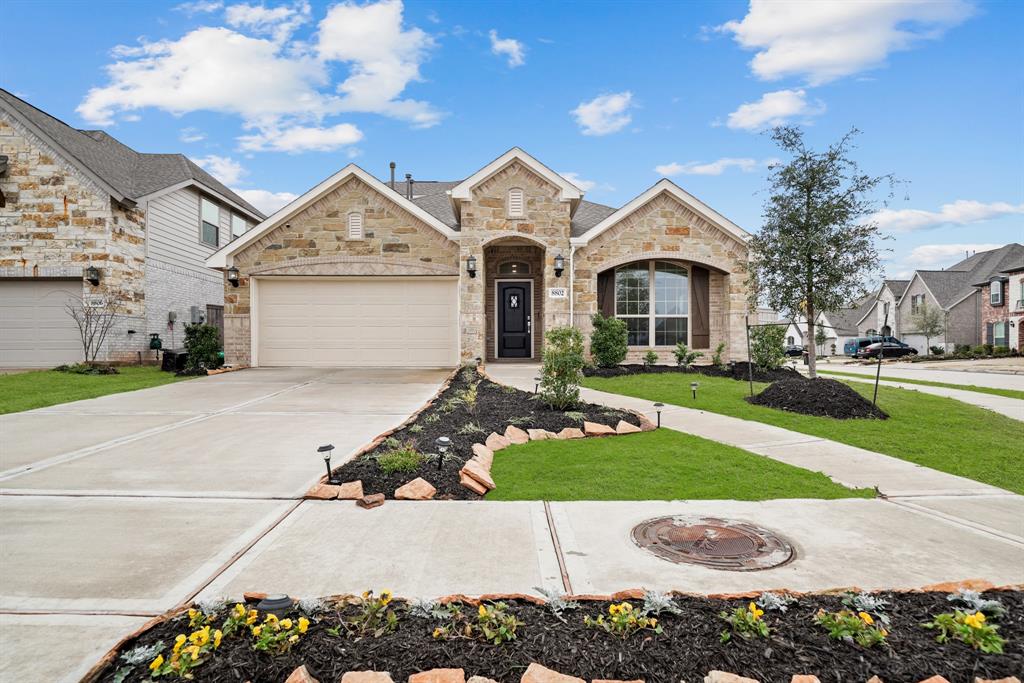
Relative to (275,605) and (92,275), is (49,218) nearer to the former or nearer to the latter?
(92,275)

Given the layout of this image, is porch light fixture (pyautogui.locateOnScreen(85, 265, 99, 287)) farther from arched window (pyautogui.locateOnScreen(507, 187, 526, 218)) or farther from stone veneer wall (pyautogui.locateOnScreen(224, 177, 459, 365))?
arched window (pyautogui.locateOnScreen(507, 187, 526, 218))

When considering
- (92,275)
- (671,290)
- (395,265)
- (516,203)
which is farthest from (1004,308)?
(92,275)

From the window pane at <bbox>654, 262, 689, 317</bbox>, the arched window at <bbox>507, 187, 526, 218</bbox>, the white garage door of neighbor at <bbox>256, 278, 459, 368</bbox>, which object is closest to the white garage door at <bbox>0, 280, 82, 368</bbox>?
the white garage door of neighbor at <bbox>256, 278, 459, 368</bbox>

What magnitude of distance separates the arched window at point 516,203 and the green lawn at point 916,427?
526 cm

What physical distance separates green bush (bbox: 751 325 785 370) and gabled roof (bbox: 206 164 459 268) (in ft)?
26.0

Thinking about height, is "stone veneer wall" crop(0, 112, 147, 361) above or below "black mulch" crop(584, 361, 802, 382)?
above

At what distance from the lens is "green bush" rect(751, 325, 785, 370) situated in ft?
39.1

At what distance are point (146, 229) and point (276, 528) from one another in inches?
612

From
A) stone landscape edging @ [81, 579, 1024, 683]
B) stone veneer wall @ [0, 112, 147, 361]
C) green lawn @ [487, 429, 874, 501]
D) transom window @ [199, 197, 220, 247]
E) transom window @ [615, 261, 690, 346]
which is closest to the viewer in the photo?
stone landscape edging @ [81, 579, 1024, 683]

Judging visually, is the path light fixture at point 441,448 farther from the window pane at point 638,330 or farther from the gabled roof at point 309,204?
the window pane at point 638,330

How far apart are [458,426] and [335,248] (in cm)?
933

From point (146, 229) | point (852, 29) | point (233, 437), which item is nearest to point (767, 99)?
point (852, 29)

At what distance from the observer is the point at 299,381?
10719 mm

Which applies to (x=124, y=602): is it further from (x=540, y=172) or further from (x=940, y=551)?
(x=540, y=172)
